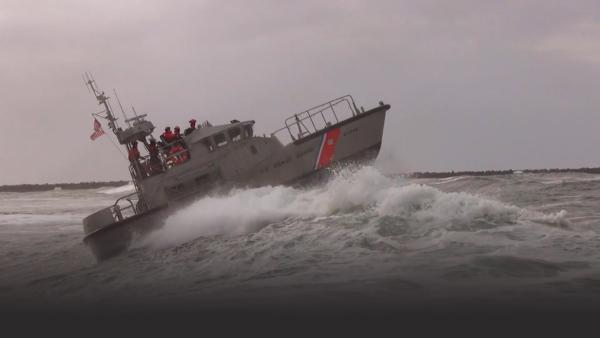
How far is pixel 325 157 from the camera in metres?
13.8

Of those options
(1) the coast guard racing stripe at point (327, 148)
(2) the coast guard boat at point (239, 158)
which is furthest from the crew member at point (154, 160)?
(1) the coast guard racing stripe at point (327, 148)

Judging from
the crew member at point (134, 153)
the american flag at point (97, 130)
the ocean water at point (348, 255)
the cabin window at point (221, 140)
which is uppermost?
the american flag at point (97, 130)

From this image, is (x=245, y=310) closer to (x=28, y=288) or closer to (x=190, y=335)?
(x=190, y=335)

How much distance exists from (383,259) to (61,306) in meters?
4.15

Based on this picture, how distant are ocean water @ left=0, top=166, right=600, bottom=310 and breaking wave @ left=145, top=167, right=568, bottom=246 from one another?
0.03 m

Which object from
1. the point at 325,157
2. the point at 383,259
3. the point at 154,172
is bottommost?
the point at 383,259

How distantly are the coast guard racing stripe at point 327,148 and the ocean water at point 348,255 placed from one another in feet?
1.60

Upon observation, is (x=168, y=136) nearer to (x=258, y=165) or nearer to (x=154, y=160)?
(x=154, y=160)

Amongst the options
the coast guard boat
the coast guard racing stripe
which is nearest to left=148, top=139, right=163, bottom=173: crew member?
the coast guard boat

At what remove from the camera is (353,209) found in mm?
10336

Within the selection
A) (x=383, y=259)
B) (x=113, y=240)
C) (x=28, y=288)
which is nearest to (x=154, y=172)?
(x=113, y=240)

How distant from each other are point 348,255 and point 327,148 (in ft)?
22.6

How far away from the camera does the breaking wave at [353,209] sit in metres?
8.35

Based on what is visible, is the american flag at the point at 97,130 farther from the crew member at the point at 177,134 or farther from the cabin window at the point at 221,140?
the cabin window at the point at 221,140
